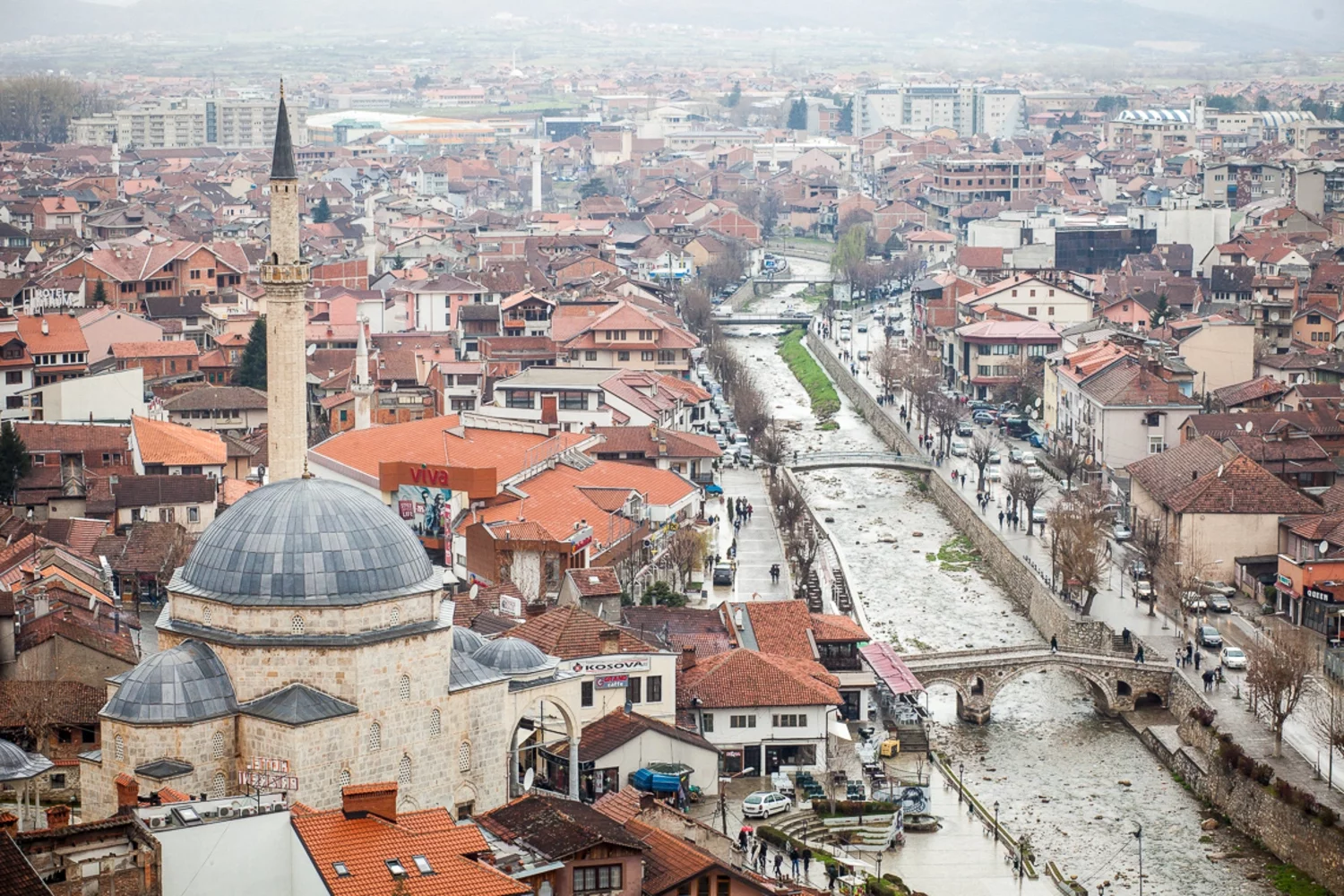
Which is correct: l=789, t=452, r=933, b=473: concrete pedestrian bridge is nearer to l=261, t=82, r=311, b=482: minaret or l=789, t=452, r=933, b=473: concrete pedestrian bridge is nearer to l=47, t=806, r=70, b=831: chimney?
l=261, t=82, r=311, b=482: minaret

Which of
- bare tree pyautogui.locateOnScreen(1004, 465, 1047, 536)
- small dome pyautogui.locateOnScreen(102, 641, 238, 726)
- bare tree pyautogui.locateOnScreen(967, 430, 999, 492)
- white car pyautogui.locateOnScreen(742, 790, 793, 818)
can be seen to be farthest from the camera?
bare tree pyautogui.locateOnScreen(967, 430, 999, 492)

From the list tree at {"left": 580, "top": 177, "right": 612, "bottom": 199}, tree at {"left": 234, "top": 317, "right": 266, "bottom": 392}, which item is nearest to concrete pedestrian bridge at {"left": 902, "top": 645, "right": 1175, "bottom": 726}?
tree at {"left": 234, "top": 317, "right": 266, "bottom": 392}

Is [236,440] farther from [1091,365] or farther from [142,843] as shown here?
[142,843]

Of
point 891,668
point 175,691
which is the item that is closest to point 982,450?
point 891,668

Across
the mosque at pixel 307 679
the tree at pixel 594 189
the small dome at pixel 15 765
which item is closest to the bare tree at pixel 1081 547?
the mosque at pixel 307 679

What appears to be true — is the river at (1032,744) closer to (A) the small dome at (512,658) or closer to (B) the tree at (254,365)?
(A) the small dome at (512,658)

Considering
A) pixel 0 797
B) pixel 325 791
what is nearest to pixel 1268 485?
pixel 325 791

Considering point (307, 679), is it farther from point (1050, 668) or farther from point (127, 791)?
point (1050, 668)
